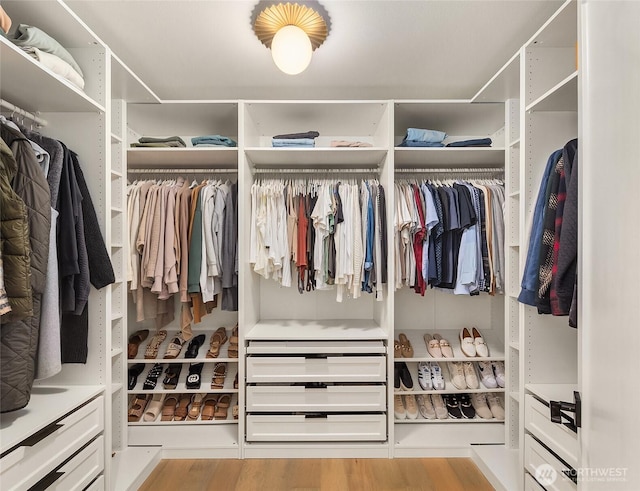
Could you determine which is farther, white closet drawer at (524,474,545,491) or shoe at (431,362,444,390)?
shoe at (431,362,444,390)

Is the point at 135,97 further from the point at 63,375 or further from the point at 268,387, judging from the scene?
the point at 268,387

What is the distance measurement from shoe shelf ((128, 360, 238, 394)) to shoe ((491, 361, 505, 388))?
5.72ft

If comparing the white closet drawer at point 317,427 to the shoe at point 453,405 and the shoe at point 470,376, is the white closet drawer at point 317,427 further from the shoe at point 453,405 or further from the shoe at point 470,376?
the shoe at point 470,376

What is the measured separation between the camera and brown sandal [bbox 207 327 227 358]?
2627mm

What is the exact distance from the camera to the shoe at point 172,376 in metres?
2.57

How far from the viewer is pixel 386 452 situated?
2.38 meters

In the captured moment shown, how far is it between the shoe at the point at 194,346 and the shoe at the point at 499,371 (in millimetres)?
2038

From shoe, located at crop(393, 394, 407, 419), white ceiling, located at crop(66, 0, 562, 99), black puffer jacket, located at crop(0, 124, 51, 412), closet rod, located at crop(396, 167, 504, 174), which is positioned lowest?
shoe, located at crop(393, 394, 407, 419)

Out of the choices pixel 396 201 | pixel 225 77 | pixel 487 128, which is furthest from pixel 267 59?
pixel 487 128

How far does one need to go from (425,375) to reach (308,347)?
0.89 meters

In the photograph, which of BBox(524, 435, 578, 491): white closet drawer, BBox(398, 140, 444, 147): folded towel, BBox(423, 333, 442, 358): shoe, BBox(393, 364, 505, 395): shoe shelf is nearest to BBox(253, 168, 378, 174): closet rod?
BBox(398, 140, 444, 147): folded towel

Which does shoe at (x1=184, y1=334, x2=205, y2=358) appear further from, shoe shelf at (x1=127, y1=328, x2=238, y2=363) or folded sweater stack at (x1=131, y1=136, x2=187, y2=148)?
folded sweater stack at (x1=131, y1=136, x2=187, y2=148)

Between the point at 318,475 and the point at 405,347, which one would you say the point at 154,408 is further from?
the point at 405,347

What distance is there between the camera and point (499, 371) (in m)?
2.66
